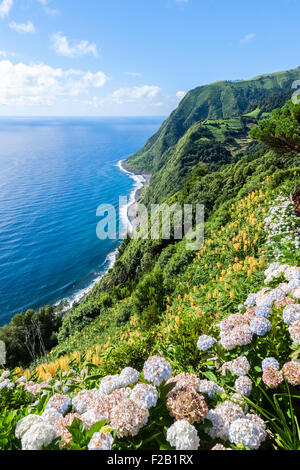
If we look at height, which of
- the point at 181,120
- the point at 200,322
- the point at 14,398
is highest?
the point at 181,120

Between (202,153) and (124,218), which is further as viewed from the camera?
(202,153)

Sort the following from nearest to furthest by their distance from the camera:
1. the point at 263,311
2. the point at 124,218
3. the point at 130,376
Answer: the point at 130,376, the point at 263,311, the point at 124,218

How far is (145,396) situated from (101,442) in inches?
16.7

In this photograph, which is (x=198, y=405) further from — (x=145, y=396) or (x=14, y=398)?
(x=14, y=398)

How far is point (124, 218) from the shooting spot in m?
77.4

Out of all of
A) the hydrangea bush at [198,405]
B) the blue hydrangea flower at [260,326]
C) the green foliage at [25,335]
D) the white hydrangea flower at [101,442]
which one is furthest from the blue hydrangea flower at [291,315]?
the green foliage at [25,335]

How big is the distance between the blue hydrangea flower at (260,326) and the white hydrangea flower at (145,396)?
48.5 inches

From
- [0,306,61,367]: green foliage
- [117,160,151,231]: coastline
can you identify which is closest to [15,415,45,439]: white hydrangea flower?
[0,306,61,367]: green foliage

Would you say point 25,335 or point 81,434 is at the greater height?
point 81,434

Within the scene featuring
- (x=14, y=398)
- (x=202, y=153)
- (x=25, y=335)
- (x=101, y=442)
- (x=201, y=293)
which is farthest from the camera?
(x=202, y=153)

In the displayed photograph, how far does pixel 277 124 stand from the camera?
11.1 metres

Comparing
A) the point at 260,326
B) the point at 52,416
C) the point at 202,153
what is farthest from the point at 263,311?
the point at 202,153

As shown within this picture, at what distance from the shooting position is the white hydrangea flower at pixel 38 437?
65.6 inches

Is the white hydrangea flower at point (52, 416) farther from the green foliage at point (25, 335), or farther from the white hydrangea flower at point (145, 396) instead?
the green foliage at point (25, 335)
